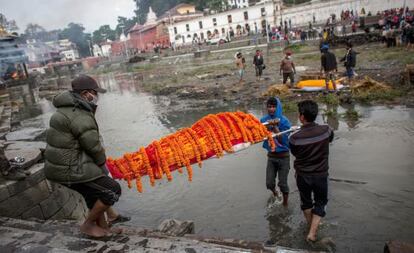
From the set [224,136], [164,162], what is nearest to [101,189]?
[164,162]

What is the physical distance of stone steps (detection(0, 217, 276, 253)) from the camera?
3.46m

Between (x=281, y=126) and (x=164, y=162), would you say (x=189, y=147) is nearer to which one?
(x=164, y=162)

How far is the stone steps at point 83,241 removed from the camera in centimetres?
346

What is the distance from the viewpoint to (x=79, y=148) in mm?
3412

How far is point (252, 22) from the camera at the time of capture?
64750 millimetres

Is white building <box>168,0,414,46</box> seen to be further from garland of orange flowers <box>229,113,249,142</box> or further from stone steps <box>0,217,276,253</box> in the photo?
stone steps <box>0,217,276,253</box>

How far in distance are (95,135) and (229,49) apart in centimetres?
4044

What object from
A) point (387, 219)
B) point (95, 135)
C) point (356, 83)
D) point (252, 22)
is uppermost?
point (252, 22)

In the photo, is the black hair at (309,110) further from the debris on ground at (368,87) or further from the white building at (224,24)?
the white building at (224,24)

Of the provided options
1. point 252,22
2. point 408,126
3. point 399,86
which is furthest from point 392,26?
point 252,22

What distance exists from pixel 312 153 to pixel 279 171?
4.29ft

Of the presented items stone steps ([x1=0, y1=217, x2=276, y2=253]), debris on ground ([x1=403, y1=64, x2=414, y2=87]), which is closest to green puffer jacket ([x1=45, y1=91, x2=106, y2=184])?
stone steps ([x1=0, y1=217, x2=276, y2=253])

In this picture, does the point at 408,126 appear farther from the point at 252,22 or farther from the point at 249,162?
the point at 252,22

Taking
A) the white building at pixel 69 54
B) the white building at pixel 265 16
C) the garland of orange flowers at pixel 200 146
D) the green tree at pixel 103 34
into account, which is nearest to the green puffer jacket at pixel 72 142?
→ the garland of orange flowers at pixel 200 146
